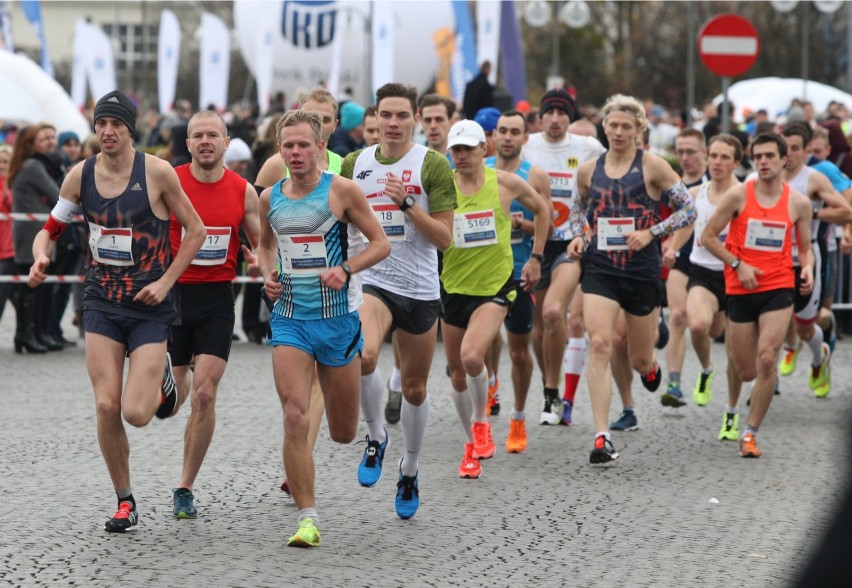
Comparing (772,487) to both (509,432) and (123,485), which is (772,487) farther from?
(123,485)

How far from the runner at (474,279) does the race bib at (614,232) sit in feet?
2.03

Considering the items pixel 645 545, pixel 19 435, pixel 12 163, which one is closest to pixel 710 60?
pixel 12 163

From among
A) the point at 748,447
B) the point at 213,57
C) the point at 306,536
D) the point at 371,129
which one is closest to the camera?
the point at 306,536

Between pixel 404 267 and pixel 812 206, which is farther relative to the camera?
pixel 812 206

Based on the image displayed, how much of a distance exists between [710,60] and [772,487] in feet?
31.3

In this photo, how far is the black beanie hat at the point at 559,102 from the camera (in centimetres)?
1129

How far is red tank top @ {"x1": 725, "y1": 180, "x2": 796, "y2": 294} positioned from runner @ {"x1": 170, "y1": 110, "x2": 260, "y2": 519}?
3.50m

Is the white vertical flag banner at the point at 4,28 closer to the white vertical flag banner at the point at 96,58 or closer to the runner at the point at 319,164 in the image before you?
the white vertical flag banner at the point at 96,58

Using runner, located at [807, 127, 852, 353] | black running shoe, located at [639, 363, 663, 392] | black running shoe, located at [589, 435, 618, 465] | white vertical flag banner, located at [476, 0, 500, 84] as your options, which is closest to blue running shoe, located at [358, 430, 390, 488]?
black running shoe, located at [589, 435, 618, 465]

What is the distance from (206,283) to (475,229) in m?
2.05

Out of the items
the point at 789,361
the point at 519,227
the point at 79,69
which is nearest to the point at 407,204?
the point at 519,227

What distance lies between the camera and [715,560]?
21.4 ft

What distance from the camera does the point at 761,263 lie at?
31.8ft

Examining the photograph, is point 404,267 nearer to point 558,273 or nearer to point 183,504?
point 183,504
